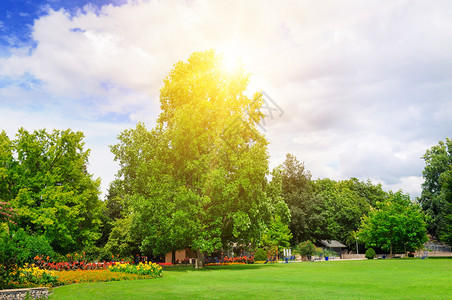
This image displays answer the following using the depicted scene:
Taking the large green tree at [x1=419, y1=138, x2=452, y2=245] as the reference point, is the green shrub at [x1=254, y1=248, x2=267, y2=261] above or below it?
below

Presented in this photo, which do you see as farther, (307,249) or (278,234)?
(278,234)

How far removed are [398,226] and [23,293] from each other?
60194 millimetres

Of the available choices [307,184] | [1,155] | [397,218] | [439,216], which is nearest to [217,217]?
[1,155]

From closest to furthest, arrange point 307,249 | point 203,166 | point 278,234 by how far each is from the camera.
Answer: point 203,166 < point 307,249 < point 278,234

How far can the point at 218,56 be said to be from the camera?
141 ft

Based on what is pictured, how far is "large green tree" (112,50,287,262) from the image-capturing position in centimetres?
3562

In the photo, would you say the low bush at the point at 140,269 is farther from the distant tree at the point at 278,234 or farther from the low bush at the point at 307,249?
the low bush at the point at 307,249

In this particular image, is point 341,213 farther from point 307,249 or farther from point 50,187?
point 50,187

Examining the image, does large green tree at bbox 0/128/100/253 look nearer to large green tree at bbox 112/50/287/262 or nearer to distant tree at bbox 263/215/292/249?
large green tree at bbox 112/50/287/262

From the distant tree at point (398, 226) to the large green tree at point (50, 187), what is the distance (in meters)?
45.3

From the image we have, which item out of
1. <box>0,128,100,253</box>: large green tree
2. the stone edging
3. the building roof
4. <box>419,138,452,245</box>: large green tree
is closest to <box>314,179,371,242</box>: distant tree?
the building roof

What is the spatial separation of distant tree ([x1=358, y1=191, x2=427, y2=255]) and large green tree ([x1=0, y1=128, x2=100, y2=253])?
149 feet

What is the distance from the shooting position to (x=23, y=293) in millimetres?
15953

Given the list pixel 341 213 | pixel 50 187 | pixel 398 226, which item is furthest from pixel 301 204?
pixel 50 187
